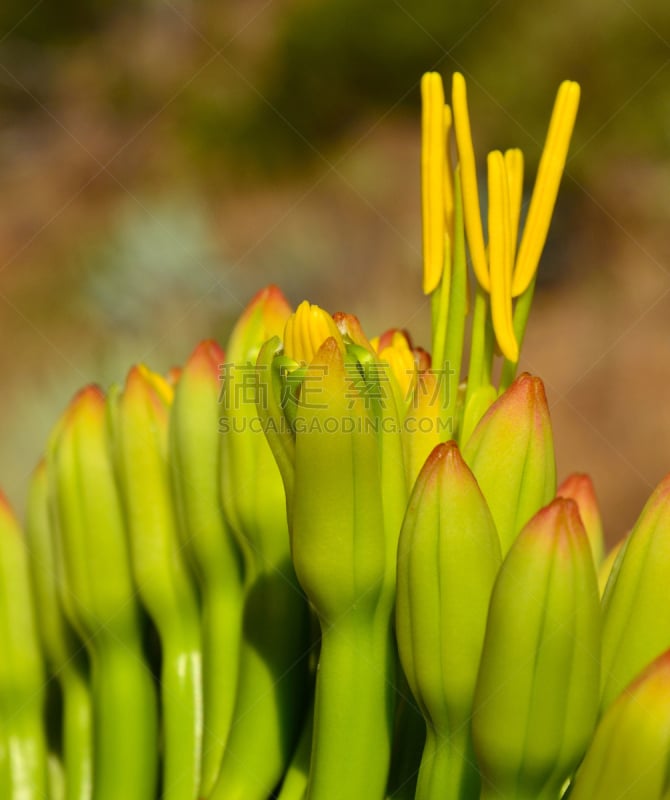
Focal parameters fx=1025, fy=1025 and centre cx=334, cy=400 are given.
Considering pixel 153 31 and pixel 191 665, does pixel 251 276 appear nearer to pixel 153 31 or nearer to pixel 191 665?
pixel 153 31

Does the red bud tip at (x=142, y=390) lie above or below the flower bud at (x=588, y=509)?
above

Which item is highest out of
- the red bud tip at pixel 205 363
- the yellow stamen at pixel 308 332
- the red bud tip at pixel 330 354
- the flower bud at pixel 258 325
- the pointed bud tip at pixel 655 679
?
the flower bud at pixel 258 325

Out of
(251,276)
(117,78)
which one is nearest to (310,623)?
(251,276)

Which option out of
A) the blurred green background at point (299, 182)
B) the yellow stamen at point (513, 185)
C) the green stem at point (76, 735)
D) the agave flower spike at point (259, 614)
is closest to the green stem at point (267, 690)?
the agave flower spike at point (259, 614)

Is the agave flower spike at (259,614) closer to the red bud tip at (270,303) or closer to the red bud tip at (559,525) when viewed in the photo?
the red bud tip at (270,303)

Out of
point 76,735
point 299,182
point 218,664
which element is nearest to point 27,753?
point 76,735

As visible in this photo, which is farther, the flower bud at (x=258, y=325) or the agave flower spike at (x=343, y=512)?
the flower bud at (x=258, y=325)

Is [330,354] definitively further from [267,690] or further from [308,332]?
[267,690]

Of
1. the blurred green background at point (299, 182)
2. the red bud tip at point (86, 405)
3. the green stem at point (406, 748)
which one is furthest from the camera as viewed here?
the blurred green background at point (299, 182)
